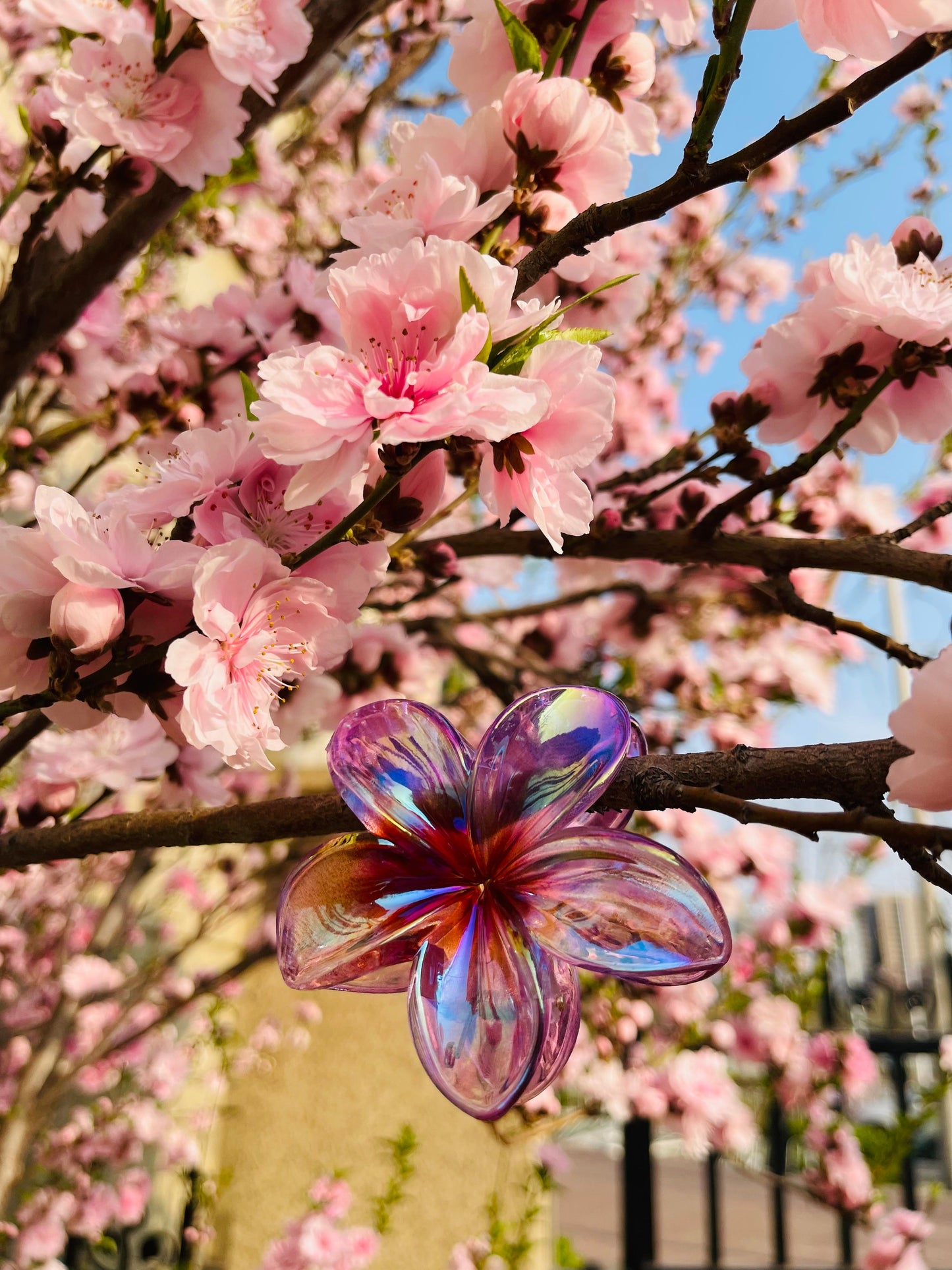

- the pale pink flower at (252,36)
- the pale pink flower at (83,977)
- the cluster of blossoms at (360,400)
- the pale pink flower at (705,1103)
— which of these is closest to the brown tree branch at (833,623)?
the cluster of blossoms at (360,400)

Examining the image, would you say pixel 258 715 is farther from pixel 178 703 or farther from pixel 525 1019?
pixel 525 1019

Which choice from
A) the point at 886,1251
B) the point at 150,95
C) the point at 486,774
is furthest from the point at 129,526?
the point at 886,1251

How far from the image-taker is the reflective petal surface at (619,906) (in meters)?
0.44

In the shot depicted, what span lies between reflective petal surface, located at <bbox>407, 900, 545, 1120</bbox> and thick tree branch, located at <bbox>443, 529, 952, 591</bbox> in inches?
16.3

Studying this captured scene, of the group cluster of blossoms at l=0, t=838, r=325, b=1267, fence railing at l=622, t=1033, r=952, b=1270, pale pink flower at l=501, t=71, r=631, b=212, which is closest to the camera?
pale pink flower at l=501, t=71, r=631, b=212

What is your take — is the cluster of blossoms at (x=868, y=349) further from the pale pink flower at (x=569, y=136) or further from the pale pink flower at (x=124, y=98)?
the pale pink flower at (x=124, y=98)

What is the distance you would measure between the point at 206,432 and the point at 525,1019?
1.27 feet

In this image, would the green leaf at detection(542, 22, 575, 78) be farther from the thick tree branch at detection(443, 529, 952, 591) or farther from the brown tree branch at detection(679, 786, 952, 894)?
the brown tree branch at detection(679, 786, 952, 894)

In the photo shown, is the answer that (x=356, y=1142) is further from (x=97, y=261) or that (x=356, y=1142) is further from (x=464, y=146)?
(x=464, y=146)

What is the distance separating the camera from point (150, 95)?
85 centimetres

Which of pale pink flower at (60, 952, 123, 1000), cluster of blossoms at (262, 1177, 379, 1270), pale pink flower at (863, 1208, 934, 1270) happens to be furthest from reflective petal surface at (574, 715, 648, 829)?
pale pink flower at (863, 1208, 934, 1270)

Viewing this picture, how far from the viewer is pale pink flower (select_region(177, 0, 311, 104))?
79 cm

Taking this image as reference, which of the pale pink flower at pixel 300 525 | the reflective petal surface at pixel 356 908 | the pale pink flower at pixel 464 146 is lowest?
the reflective petal surface at pixel 356 908

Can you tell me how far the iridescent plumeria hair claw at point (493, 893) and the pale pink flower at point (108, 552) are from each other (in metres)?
0.13
